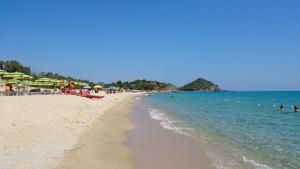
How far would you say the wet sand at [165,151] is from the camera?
9.12 meters

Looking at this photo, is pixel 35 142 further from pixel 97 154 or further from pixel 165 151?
pixel 165 151

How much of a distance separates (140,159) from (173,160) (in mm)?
1025

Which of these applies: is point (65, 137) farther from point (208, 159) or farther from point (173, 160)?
point (208, 159)

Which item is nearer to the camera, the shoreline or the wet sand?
the shoreline

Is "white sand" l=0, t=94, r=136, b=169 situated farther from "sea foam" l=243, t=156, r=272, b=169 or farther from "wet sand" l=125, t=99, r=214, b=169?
"sea foam" l=243, t=156, r=272, b=169

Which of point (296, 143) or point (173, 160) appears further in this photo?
point (296, 143)

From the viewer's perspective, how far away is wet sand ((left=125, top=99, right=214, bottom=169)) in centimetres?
912

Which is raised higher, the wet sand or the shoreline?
the shoreline

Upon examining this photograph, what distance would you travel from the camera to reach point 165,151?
439 inches

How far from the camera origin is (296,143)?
13469 millimetres

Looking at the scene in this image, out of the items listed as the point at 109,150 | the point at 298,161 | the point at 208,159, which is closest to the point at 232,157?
the point at 208,159

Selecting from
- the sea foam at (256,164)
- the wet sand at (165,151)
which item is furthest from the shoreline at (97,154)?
the sea foam at (256,164)

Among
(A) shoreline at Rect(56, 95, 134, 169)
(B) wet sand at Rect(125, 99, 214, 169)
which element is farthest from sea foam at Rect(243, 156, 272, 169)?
(A) shoreline at Rect(56, 95, 134, 169)

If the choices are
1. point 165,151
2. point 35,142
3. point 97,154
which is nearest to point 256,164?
point 165,151
